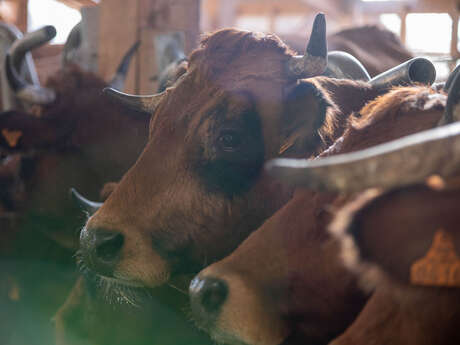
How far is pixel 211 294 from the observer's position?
3.87ft

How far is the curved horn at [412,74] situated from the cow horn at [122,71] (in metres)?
1.94

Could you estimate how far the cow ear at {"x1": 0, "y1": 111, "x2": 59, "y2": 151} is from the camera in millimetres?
3021

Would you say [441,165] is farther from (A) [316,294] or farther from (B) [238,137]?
(B) [238,137]

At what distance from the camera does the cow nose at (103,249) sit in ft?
5.26

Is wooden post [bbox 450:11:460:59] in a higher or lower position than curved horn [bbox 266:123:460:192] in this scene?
lower

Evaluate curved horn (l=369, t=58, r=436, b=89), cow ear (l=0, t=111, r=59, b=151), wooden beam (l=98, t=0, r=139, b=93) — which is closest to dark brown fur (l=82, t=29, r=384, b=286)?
curved horn (l=369, t=58, r=436, b=89)

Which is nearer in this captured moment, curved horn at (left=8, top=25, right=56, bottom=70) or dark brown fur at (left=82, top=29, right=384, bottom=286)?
dark brown fur at (left=82, top=29, right=384, bottom=286)

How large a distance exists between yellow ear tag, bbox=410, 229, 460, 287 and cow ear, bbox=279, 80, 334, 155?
0.83 m

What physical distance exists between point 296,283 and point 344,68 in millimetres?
1367

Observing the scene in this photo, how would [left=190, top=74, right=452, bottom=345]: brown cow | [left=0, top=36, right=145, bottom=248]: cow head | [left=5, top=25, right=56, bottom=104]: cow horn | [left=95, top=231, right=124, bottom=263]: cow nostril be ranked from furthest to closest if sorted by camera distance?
[left=5, top=25, right=56, bottom=104]: cow horn
[left=0, top=36, right=145, bottom=248]: cow head
[left=95, top=231, right=124, bottom=263]: cow nostril
[left=190, top=74, right=452, bottom=345]: brown cow

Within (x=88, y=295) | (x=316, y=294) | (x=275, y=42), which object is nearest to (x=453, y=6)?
(x=275, y=42)

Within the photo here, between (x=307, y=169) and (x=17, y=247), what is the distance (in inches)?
128

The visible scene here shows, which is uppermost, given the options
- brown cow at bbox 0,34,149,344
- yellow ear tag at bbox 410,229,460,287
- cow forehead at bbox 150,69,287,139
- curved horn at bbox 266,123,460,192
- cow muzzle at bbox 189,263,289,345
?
curved horn at bbox 266,123,460,192

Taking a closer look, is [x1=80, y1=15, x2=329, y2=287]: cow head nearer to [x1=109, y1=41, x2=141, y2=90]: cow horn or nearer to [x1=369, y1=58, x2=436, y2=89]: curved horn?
[x1=369, y1=58, x2=436, y2=89]: curved horn
